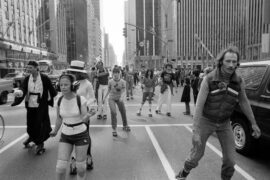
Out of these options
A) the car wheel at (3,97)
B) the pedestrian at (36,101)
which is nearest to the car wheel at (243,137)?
the pedestrian at (36,101)

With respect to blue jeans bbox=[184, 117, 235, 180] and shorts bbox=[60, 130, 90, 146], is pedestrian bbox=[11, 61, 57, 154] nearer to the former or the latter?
shorts bbox=[60, 130, 90, 146]

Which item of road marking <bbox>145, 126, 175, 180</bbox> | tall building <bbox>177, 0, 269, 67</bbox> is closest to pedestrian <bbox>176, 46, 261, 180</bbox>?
road marking <bbox>145, 126, 175, 180</bbox>

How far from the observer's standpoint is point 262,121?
4.51m

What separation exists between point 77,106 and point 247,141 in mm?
3383

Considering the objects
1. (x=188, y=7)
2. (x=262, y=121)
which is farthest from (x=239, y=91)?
(x=188, y=7)

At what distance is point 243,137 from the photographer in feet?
16.8

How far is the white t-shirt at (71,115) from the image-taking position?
11.1 ft

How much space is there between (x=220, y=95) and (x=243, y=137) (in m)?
2.29

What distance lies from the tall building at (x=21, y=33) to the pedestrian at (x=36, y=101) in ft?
93.3

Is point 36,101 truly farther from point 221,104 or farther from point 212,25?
point 212,25

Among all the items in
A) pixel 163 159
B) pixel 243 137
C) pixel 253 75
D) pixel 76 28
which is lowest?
pixel 163 159

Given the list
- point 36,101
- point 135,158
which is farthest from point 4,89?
point 135,158

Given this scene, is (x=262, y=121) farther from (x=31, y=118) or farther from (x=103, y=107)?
(x=103, y=107)

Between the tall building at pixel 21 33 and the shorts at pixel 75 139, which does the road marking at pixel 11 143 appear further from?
the tall building at pixel 21 33
